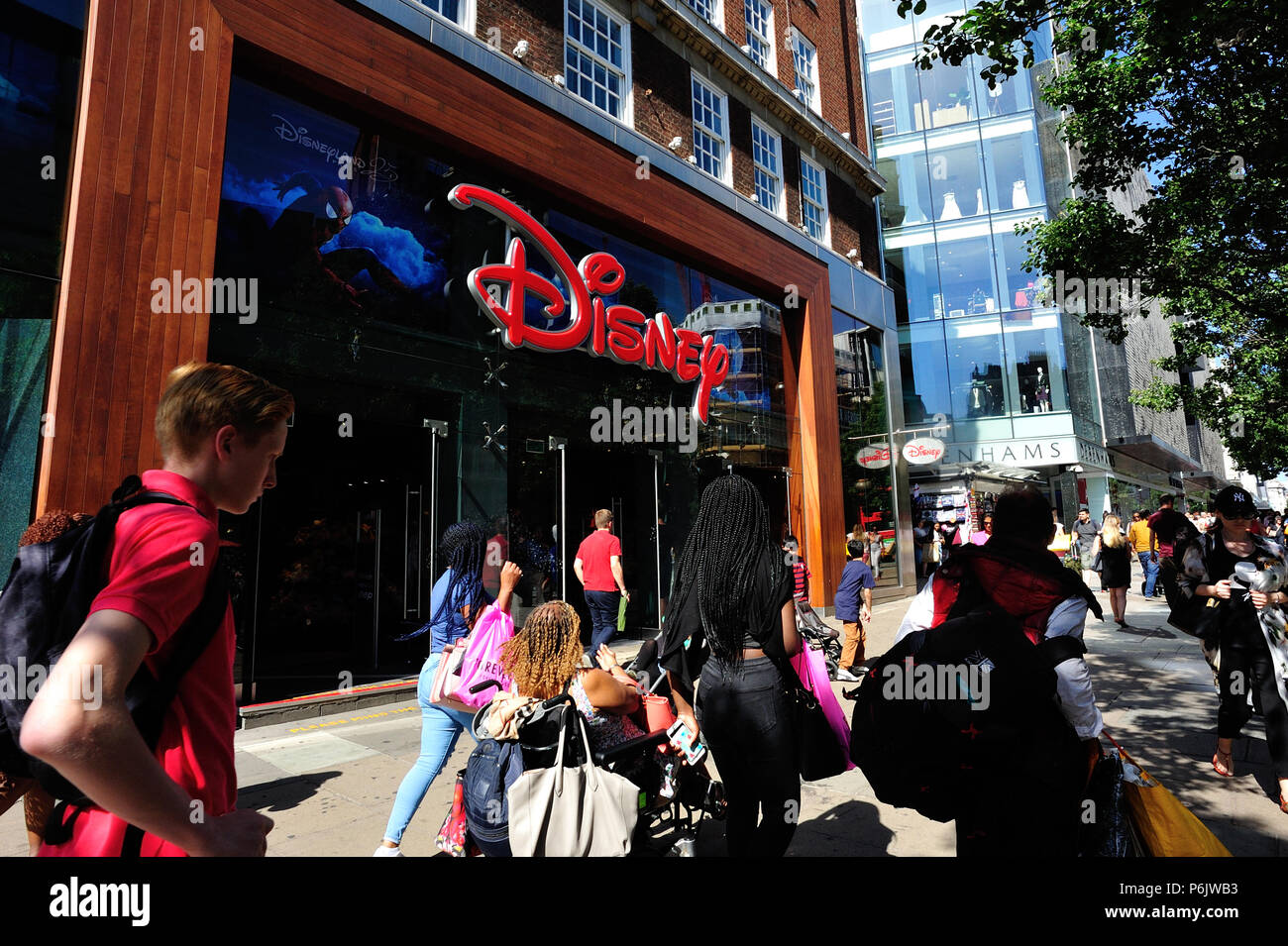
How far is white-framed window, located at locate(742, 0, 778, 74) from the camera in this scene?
1563 centimetres

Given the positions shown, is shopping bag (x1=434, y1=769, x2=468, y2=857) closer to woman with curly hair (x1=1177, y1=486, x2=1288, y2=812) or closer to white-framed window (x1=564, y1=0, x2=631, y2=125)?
woman with curly hair (x1=1177, y1=486, x2=1288, y2=812)

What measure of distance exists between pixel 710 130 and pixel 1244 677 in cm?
1305

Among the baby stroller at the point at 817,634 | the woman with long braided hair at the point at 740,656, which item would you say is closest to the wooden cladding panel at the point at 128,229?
the woman with long braided hair at the point at 740,656

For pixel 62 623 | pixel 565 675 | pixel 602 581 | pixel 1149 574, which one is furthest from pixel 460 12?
pixel 1149 574

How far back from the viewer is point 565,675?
3.21 m

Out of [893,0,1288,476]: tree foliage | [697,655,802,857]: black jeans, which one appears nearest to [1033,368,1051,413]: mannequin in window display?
[893,0,1288,476]: tree foliage

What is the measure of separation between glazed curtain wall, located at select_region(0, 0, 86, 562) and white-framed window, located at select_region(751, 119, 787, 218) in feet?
39.9

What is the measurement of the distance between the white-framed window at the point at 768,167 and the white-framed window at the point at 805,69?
2107 millimetres

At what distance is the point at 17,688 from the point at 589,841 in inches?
77.7

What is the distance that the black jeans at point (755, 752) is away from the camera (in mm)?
2930

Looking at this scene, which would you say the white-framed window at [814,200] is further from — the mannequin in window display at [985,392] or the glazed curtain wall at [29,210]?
the mannequin in window display at [985,392]

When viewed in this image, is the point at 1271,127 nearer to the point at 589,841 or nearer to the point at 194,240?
the point at 589,841

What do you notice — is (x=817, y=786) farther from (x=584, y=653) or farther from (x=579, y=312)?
(x=579, y=312)
